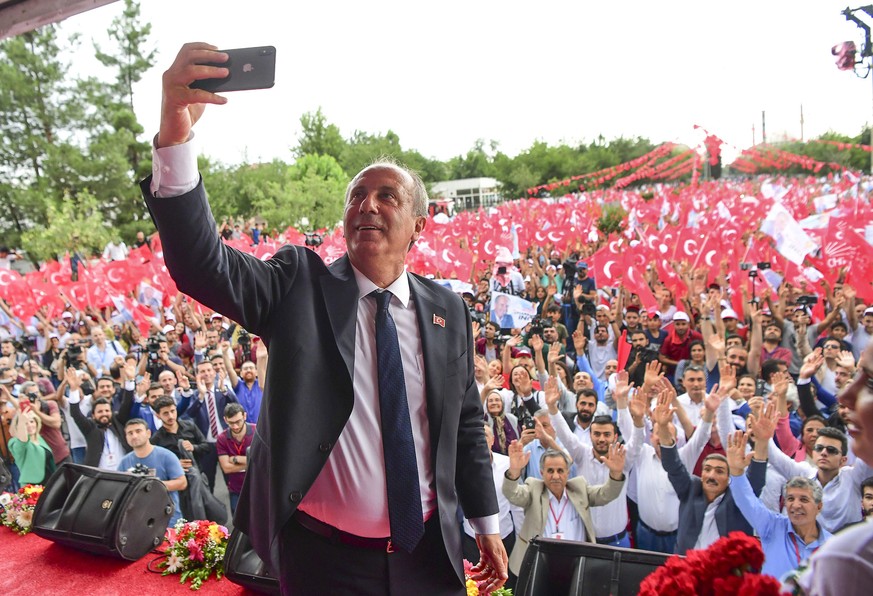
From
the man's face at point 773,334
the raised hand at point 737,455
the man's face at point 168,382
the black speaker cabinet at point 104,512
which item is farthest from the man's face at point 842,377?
the man's face at point 168,382

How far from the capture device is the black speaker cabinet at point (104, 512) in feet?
9.30

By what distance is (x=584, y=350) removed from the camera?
299 inches

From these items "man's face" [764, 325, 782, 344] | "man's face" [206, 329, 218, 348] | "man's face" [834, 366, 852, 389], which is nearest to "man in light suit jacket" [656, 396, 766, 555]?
"man's face" [834, 366, 852, 389]

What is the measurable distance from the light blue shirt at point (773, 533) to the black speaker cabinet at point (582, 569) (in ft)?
5.44

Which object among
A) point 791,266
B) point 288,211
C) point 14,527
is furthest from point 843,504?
point 288,211

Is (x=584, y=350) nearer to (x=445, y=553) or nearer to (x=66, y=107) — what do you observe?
A: (x=445, y=553)

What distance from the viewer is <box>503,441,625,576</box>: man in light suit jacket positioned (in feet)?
13.3

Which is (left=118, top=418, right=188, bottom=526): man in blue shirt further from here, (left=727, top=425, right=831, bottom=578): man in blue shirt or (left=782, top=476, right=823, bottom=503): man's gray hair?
(left=782, top=476, right=823, bottom=503): man's gray hair

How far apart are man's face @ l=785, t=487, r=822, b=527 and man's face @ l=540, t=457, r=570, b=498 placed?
3.92 ft

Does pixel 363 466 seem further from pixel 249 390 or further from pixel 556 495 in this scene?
pixel 249 390

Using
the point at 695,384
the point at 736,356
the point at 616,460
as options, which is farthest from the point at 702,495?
the point at 736,356

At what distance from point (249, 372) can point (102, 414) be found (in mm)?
1342

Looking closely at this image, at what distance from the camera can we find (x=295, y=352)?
1.46 metres

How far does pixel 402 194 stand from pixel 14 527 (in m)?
2.99
